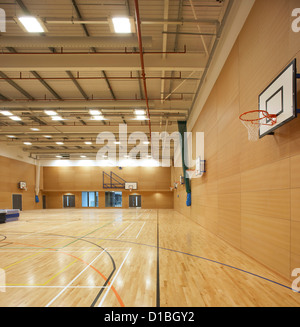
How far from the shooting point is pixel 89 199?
31.0m

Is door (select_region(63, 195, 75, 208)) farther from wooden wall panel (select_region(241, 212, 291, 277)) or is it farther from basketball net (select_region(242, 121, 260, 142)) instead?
basketball net (select_region(242, 121, 260, 142))

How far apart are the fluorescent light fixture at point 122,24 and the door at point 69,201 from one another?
89.9 ft

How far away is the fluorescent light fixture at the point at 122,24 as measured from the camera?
602 cm

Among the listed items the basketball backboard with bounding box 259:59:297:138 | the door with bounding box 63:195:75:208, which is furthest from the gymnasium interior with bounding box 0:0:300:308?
the door with bounding box 63:195:75:208

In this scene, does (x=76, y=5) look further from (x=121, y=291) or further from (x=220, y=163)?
(x=121, y=291)

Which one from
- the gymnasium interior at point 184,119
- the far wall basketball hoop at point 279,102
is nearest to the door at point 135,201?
the gymnasium interior at point 184,119

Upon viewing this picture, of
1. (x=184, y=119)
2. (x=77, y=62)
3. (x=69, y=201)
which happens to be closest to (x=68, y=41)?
(x=77, y=62)

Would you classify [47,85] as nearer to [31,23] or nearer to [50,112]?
[50,112]

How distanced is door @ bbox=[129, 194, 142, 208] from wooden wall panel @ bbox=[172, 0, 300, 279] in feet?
73.3

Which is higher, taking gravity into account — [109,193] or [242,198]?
[242,198]

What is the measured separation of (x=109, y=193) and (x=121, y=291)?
91.8 feet

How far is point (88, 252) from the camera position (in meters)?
6.69

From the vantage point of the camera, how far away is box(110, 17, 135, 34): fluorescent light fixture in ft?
19.7

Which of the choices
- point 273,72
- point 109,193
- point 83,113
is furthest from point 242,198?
point 109,193
